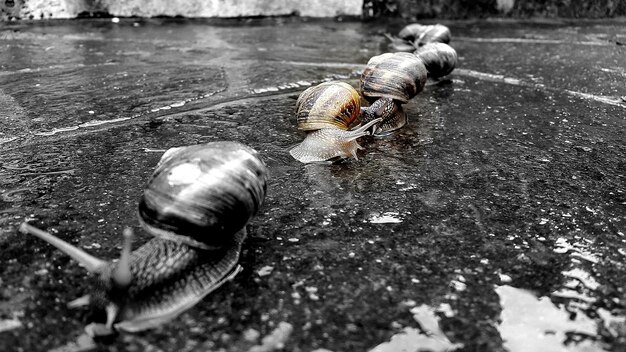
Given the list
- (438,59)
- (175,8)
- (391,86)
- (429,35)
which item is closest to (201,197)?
(391,86)

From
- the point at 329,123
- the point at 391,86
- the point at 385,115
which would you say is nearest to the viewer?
the point at 329,123

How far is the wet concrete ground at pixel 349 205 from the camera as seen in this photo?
1222mm

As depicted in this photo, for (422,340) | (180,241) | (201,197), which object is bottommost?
(422,340)

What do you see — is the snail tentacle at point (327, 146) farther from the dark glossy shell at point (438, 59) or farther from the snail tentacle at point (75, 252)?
Result: the dark glossy shell at point (438, 59)

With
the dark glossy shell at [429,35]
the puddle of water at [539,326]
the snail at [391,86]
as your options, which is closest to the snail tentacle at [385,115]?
the snail at [391,86]

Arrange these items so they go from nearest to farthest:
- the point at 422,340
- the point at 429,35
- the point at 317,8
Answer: the point at 422,340 → the point at 429,35 → the point at 317,8

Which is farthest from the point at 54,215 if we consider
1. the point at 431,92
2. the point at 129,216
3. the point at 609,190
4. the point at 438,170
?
the point at 431,92

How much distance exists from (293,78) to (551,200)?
171cm

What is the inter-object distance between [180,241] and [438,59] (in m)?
2.20

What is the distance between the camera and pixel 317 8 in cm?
524

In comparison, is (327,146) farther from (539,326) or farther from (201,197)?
(539,326)

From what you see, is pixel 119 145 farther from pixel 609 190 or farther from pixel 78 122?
pixel 609 190

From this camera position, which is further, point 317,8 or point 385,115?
point 317,8

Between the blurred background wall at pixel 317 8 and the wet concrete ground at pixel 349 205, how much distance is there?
3.59 ft
